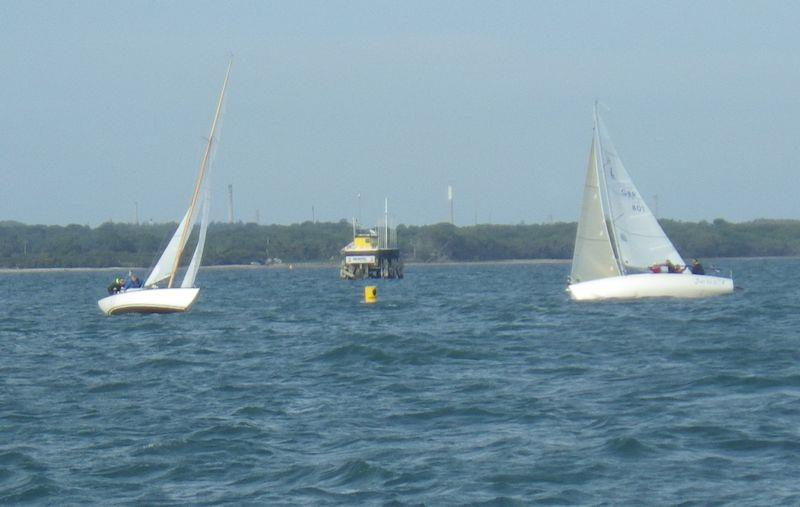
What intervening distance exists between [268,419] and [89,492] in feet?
14.1

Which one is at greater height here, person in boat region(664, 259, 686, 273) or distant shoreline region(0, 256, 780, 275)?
distant shoreline region(0, 256, 780, 275)

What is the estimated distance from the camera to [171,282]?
3912 centimetres

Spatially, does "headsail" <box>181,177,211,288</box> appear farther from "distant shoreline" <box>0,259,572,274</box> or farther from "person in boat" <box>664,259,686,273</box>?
"distant shoreline" <box>0,259,572,274</box>

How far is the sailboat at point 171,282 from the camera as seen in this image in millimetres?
37969

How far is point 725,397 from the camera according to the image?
17719mm

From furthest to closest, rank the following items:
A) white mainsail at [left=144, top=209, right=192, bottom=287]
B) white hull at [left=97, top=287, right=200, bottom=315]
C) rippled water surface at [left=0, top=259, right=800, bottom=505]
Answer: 1. white mainsail at [left=144, top=209, right=192, bottom=287]
2. white hull at [left=97, top=287, right=200, bottom=315]
3. rippled water surface at [left=0, top=259, right=800, bottom=505]

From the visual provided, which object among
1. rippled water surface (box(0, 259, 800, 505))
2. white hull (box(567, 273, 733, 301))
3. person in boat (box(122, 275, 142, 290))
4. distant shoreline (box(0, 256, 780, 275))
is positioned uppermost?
distant shoreline (box(0, 256, 780, 275))

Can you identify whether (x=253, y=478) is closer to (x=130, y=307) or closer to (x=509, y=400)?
(x=509, y=400)

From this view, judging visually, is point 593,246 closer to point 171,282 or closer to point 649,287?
point 649,287

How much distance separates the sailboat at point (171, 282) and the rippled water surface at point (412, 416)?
5.73 m

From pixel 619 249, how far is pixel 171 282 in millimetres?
14781

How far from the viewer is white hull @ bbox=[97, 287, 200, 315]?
37906mm

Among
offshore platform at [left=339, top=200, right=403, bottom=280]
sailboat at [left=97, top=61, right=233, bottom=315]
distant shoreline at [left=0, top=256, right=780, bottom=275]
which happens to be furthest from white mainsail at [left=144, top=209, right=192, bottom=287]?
distant shoreline at [left=0, top=256, right=780, bottom=275]

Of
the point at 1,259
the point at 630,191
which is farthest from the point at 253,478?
the point at 1,259
